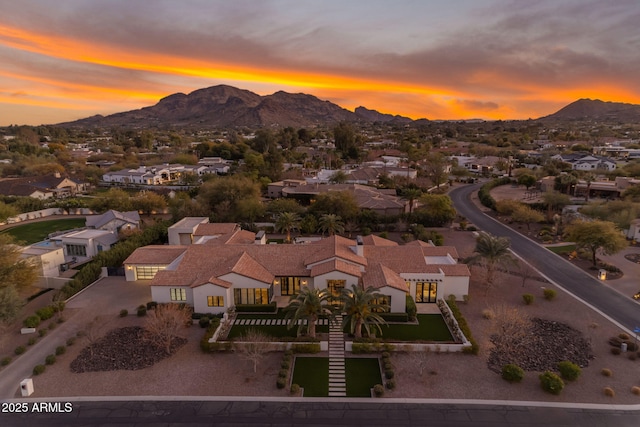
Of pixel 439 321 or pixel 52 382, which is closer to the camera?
pixel 52 382

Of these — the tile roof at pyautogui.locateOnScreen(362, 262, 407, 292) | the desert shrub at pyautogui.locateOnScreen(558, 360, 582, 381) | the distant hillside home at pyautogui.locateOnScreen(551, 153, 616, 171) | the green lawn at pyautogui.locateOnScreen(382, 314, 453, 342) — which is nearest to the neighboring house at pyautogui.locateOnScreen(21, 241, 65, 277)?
the tile roof at pyautogui.locateOnScreen(362, 262, 407, 292)

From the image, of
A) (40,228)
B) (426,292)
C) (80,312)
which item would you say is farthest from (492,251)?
(40,228)

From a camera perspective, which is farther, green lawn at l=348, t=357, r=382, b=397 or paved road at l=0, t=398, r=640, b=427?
green lawn at l=348, t=357, r=382, b=397

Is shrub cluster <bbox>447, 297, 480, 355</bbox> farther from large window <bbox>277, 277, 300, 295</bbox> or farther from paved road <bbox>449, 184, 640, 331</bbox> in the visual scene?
large window <bbox>277, 277, 300, 295</bbox>

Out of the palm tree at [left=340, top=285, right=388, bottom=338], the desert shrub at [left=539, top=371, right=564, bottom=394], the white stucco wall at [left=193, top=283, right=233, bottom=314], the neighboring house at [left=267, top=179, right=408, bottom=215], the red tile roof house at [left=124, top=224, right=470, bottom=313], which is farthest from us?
the neighboring house at [left=267, top=179, right=408, bottom=215]

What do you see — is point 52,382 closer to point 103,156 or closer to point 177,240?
point 177,240

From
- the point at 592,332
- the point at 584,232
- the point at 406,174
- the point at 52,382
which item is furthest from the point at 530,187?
the point at 52,382
